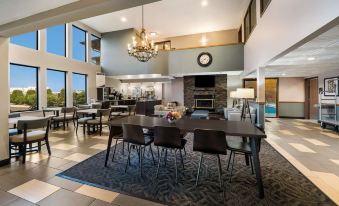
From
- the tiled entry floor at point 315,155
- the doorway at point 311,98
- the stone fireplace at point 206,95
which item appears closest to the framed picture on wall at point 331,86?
the doorway at point 311,98

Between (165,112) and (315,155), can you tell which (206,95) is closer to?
(165,112)

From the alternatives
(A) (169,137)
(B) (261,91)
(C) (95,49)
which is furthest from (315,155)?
(C) (95,49)

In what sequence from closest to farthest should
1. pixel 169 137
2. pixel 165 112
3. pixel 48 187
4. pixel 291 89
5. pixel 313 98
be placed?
pixel 48 187 < pixel 169 137 < pixel 165 112 < pixel 313 98 < pixel 291 89

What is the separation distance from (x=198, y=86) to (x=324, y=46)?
6636 mm

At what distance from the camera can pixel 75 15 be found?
2139mm

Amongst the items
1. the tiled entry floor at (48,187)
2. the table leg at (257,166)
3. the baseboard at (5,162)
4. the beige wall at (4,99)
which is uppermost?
the beige wall at (4,99)

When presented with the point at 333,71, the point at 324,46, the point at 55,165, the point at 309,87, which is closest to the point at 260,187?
the point at 324,46

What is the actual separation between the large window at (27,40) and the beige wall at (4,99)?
3397 mm

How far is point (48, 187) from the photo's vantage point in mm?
2188

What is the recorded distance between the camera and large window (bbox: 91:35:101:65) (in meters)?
8.71

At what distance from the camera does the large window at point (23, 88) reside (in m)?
5.40

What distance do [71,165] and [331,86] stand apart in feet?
30.8

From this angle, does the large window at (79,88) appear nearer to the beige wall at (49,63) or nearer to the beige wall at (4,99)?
the beige wall at (49,63)

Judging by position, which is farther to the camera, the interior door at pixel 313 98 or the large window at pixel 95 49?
the large window at pixel 95 49
